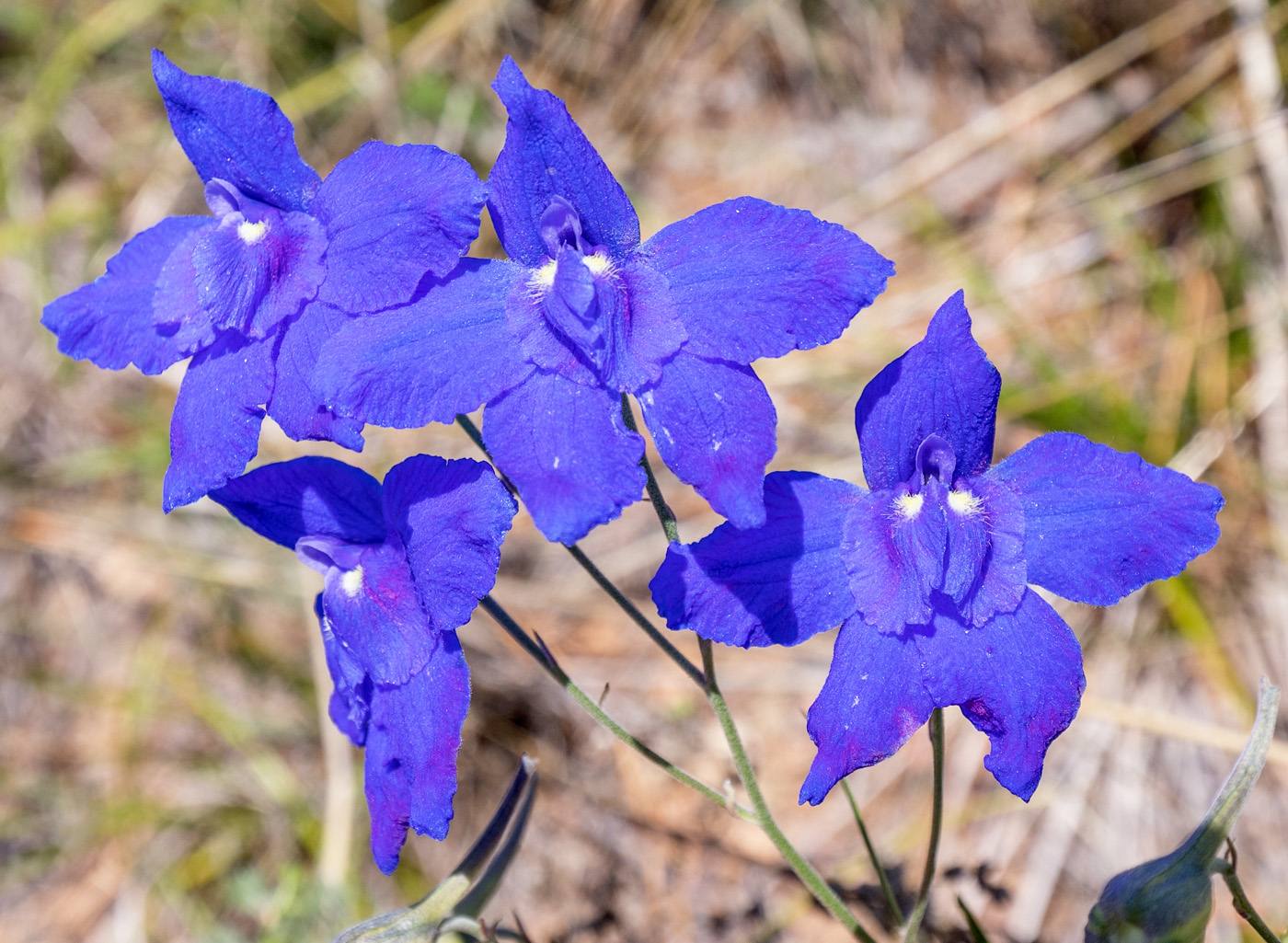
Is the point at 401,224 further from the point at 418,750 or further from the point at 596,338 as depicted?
the point at 418,750

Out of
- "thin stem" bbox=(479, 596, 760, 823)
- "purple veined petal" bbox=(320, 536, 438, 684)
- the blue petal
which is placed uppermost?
the blue petal

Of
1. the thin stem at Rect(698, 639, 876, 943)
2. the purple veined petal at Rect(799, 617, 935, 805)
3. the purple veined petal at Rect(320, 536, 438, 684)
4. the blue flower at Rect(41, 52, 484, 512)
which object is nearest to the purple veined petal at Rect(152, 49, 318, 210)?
the blue flower at Rect(41, 52, 484, 512)

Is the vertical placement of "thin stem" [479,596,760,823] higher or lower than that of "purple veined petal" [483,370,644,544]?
lower

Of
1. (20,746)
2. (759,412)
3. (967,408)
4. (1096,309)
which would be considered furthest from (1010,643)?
(20,746)

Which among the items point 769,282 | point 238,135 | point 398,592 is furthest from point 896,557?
point 238,135

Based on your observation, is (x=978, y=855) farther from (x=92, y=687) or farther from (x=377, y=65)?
(x=377, y=65)

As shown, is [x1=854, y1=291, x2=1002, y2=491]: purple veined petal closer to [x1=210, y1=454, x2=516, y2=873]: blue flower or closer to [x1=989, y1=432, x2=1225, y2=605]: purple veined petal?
[x1=989, y1=432, x2=1225, y2=605]: purple veined petal

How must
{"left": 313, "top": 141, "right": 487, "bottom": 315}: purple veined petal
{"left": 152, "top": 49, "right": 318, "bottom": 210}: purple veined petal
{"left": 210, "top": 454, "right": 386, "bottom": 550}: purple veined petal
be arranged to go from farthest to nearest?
{"left": 210, "top": 454, "right": 386, "bottom": 550}: purple veined petal → {"left": 152, "top": 49, "right": 318, "bottom": 210}: purple veined petal → {"left": 313, "top": 141, "right": 487, "bottom": 315}: purple veined petal

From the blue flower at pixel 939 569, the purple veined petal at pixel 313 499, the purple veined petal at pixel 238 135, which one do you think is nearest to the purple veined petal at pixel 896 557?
the blue flower at pixel 939 569
